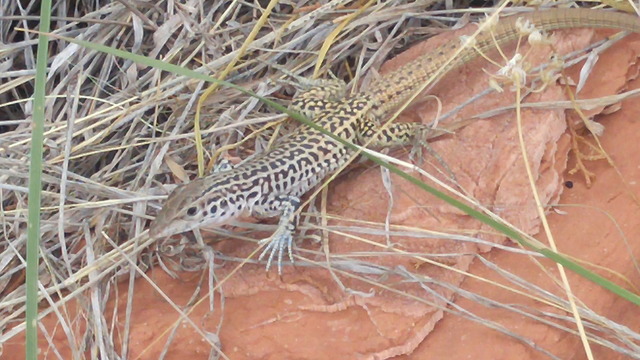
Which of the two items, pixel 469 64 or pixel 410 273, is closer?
pixel 410 273

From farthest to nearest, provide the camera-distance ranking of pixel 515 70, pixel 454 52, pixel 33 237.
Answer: pixel 454 52 < pixel 515 70 < pixel 33 237

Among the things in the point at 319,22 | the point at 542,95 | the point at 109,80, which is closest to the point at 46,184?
the point at 109,80

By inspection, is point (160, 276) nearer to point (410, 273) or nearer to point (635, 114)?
point (410, 273)

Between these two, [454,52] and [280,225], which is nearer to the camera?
[280,225]

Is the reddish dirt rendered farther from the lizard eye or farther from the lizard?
the lizard eye

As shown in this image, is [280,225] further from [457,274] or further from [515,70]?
[515,70]

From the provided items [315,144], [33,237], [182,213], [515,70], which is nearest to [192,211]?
[182,213]

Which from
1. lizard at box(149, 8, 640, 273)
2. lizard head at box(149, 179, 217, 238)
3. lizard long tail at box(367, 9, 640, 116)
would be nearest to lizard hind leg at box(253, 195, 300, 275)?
lizard at box(149, 8, 640, 273)
